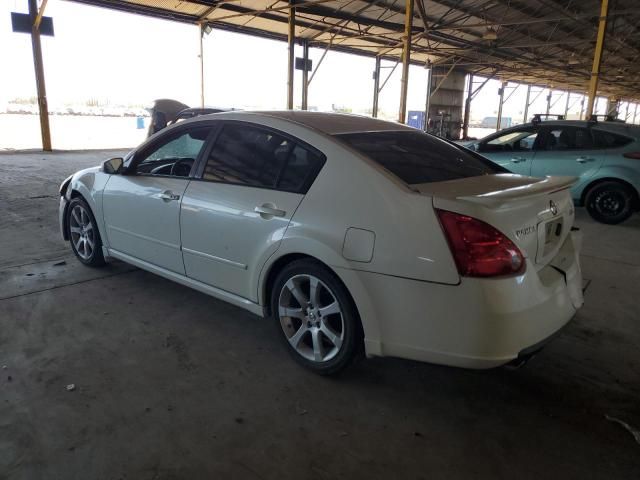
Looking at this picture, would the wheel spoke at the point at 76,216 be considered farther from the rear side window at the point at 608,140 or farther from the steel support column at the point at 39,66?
the steel support column at the point at 39,66

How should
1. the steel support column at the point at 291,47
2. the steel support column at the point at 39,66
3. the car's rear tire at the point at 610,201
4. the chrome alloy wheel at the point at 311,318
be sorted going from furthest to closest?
the steel support column at the point at 291,47 → the steel support column at the point at 39,66 → the car's rear tire at the point at 610,201 → the chrome alloy wheel at the point at 311,318

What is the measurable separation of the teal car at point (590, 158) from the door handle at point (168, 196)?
18.3 feet

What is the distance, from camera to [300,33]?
816 inches

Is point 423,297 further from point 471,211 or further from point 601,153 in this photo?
point 601,153

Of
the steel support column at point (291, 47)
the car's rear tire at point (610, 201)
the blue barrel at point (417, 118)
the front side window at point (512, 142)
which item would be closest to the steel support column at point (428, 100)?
the blue barrel at point (417, 118)

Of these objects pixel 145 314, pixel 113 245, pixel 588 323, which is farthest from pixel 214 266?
pixel 588 323

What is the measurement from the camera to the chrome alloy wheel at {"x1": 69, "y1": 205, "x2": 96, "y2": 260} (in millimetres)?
4300

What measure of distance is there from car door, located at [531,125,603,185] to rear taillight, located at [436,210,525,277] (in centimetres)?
563

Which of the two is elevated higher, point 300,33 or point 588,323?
point 300,33

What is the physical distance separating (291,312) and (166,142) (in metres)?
1.75

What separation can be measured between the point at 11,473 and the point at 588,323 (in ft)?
11.8

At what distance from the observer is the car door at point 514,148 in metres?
7.60

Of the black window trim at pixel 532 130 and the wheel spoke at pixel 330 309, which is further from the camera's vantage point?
the black window trim at pixel 532 130

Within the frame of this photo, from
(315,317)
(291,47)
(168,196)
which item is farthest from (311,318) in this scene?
(291,47)
